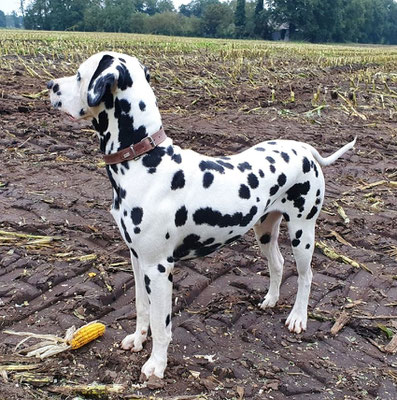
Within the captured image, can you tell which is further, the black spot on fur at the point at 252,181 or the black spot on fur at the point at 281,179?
the black spot on fur at the point at 281,179

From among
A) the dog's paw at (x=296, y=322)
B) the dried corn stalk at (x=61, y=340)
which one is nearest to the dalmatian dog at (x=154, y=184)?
the dried corn stalk at (x=61, y=340)

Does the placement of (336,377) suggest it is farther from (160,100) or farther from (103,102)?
(160,100)

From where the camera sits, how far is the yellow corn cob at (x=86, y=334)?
389 cm

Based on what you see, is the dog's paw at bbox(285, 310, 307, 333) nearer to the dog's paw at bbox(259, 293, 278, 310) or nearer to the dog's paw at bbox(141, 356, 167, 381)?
the dog's paw at bbox(259, 293, 278, 310)

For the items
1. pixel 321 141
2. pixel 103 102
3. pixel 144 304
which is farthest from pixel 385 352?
pixel 321 141

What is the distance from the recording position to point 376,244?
607 centimetres

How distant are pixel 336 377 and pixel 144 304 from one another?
1.55m

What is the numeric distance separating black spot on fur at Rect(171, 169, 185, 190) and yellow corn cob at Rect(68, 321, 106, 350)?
4.50 ft

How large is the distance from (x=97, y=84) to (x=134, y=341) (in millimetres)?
1993

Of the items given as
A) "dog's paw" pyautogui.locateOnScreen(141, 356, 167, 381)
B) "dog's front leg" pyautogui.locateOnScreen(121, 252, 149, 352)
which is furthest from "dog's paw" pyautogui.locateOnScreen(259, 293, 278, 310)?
"dog's paw" pyautogui.locateOnScreen(141, 356, 167, 381)

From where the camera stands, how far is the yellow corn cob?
12.8ft

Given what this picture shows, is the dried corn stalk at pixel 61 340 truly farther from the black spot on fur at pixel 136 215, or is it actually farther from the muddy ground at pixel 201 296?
the black spot on fur at pixel 136 215

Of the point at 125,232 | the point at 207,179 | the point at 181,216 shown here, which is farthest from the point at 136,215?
the point at 207,179

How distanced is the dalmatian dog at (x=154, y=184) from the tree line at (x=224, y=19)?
7548 centimetres
